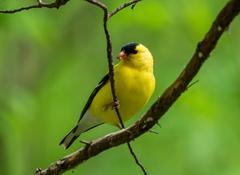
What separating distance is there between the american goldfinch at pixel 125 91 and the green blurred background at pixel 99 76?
998mm

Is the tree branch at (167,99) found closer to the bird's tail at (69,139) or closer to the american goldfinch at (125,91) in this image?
the american goldfinch at (125,91)

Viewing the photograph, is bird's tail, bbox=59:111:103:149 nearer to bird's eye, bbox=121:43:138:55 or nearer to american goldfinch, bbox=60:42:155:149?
american goldfinch, bbox=60:42:155:149

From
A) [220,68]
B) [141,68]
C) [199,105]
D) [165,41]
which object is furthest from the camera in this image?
[165,41]

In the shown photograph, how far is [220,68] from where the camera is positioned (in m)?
6.54

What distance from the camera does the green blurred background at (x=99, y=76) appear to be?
6.07 m

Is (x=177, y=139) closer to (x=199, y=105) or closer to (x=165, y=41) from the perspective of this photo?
(x=199, y=105)

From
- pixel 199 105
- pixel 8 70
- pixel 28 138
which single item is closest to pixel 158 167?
pixel 199 105

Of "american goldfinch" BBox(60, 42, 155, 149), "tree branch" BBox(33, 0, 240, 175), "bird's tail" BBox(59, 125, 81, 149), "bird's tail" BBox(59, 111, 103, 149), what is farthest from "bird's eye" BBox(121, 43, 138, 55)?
"tree branch" BBox(33, 0, 240, 175)

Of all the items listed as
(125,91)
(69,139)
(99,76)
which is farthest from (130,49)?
(99,76)

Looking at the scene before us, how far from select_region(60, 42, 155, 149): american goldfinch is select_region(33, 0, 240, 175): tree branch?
1.06 m

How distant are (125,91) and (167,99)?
5.42 ft

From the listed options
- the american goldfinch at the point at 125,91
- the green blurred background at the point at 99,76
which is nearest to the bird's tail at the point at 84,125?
the american goldfinch at the point at 125,91

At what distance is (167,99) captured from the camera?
285 centimetres

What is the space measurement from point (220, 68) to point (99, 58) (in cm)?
212
